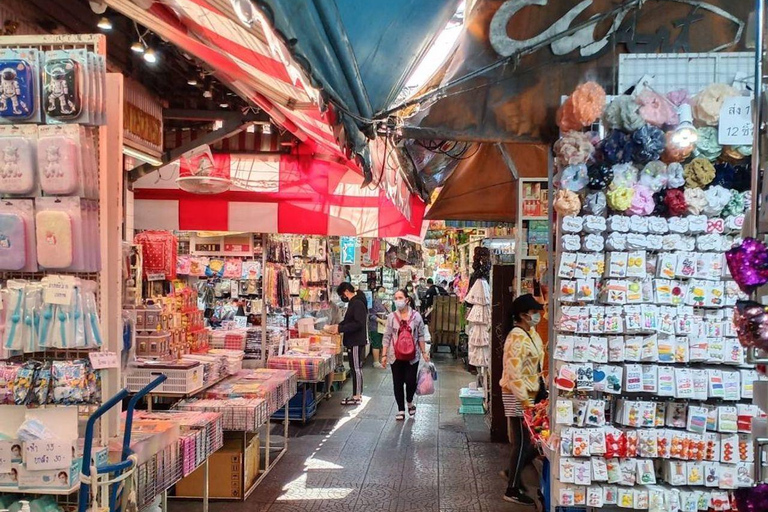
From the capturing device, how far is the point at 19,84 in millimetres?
3014

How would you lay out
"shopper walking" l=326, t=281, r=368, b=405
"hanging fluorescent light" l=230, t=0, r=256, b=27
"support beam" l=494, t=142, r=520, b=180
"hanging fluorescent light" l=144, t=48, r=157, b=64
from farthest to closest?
"shopper walking" l=326, t=281, r=368, b=405 < "support beam" l=494, t=142, r=520, b=180 < "hanging fluorescent light" l=144, t=48, r=157, b=64 < "hanging fluorescent light" l=230, t=0, r=256, b=27

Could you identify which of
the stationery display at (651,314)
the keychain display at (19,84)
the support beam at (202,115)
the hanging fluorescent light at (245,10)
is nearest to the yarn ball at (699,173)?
the stationery display at (651,314)

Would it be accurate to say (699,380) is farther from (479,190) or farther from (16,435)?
(479,190)

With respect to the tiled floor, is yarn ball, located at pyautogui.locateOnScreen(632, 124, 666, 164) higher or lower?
higher

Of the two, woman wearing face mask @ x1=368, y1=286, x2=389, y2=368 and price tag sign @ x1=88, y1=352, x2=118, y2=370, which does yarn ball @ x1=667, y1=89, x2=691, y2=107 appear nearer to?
price tag sign @ x1=88, y1=352, x2=118, y2=370

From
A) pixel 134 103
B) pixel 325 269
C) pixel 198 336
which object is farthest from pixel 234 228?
pixel 325 269

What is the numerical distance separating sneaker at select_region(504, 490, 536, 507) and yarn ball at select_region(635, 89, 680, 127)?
12.0 feet

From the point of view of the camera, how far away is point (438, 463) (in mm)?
7309

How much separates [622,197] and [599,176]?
206 millimetres

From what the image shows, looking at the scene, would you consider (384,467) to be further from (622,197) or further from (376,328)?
(376,328)

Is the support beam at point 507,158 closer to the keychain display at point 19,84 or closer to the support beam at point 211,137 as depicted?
the support beam at point 211,137

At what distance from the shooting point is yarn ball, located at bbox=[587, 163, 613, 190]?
4355 millimetres

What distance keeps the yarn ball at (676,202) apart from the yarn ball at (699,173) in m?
0.10

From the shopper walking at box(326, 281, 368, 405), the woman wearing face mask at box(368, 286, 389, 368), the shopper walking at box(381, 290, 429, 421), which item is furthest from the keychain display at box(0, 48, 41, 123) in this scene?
the woman wearing face mask at box(368, 286, 389, 368)
